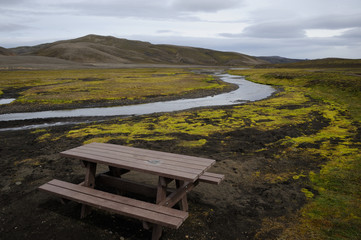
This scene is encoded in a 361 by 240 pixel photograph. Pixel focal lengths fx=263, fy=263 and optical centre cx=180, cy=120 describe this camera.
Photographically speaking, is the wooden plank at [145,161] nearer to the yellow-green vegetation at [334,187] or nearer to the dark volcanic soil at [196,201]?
the dark volcanic soil at [196,201]

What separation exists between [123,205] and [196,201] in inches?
92.4

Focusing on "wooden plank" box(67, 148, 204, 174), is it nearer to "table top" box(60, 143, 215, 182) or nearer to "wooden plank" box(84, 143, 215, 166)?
"table top" box(60, 143, 215, 182)

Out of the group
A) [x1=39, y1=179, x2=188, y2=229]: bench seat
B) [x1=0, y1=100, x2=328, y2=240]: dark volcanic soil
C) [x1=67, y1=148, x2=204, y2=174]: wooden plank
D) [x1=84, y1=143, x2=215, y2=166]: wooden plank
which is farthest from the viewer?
[x1=84, y1=143, x2=215, y2=166]: wooden plank

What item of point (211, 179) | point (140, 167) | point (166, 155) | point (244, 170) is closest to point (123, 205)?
point (140, 167)

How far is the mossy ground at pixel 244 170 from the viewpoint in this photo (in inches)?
243

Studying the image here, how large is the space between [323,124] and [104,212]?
50.2 ft

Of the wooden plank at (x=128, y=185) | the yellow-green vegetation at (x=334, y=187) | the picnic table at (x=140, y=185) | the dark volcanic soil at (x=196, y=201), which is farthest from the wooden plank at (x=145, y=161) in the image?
the yellow-green vegetation at (x=334, y=187)

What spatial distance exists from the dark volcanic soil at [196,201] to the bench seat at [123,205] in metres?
0.69

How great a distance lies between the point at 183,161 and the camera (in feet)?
21.0

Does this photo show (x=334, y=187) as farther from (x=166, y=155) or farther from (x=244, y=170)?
(x=166, y=155)

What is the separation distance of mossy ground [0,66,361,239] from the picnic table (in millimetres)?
689

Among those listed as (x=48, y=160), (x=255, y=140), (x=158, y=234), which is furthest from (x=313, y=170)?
(x=48, y=160)

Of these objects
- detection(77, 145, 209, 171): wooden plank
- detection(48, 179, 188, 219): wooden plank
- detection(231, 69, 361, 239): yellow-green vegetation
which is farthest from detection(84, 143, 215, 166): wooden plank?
detection(231, 69, 361, 239): yellow-green vegetation

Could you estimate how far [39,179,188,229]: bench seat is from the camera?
527 centimetres
